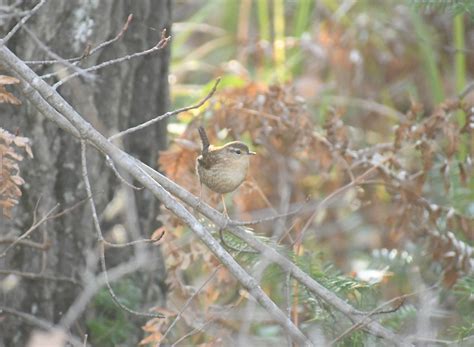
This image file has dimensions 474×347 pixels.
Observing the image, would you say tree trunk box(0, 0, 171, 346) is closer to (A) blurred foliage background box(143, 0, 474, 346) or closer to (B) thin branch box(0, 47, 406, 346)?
(A) blurred foliage background box(143, 0, 474, 346)

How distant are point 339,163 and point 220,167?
82 centimetres

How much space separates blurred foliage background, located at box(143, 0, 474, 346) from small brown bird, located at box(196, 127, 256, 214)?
0.69ft

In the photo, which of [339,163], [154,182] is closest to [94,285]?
[154,182]

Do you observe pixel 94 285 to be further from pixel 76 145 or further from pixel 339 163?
pixel 339 163

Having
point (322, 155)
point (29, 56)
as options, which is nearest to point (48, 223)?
point (29, 56)

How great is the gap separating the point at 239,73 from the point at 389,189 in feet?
3.87

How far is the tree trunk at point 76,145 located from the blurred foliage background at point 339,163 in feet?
0.66

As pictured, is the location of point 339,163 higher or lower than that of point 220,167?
lower

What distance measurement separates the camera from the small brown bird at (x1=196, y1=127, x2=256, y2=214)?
3.27m

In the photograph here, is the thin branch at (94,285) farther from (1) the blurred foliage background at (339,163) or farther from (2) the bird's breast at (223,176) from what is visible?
(2) the bird's breast at (223,176)

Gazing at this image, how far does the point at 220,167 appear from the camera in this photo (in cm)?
326

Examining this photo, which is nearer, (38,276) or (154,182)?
(154,182)

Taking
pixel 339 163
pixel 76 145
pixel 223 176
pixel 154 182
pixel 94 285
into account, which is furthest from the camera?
pixel 339 163

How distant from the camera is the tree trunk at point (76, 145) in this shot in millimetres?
3406
